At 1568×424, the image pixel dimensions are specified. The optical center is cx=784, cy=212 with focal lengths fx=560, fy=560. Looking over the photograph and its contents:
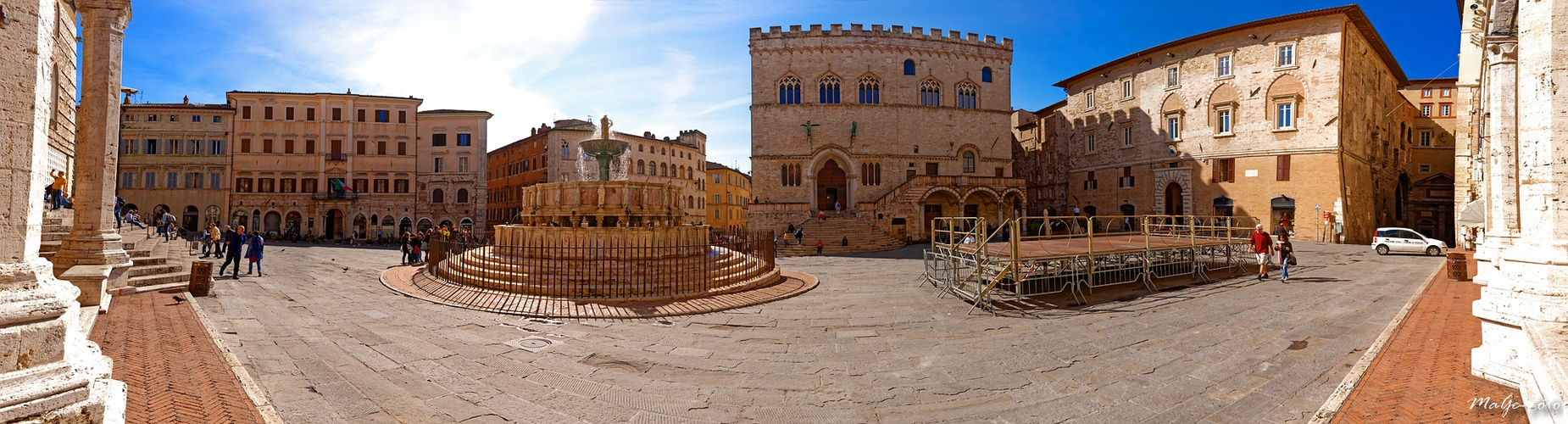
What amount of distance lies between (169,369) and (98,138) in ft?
25.3

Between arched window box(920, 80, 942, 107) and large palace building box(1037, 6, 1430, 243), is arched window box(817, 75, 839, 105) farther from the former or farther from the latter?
large palace building box(1037, 6, 1430, 243)

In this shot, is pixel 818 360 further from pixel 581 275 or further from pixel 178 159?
pixel 178 159

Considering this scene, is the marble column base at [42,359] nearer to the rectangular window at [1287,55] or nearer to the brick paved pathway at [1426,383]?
the brick paved pathway at [1426,383]

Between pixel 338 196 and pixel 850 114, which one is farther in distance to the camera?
pixel 338 196

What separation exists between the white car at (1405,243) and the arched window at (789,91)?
25647mm

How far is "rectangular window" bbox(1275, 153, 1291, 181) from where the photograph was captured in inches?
1031

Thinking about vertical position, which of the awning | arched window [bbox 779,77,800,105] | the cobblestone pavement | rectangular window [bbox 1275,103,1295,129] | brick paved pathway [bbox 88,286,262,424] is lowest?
the cobblestone pavement

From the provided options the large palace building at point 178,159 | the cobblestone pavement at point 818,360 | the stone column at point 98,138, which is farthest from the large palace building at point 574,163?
the cobblestone pavement at point 818,360

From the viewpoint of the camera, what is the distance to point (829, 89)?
33.6 meters

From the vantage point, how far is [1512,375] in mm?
4410

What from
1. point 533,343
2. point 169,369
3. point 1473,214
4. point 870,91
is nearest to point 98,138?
point 169,369

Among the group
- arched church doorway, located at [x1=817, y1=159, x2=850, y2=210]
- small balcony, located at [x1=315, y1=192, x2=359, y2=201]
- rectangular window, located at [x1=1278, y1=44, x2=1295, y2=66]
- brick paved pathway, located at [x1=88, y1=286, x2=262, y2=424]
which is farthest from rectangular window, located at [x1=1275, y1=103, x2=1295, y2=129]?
small balcony, located at [x1=315, y1=192, x2=359, y2=201]

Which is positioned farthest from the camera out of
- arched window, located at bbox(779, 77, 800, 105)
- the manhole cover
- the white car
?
arched window, located at bbox(779, 77, 800, 105)

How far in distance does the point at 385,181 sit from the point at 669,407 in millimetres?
42138
